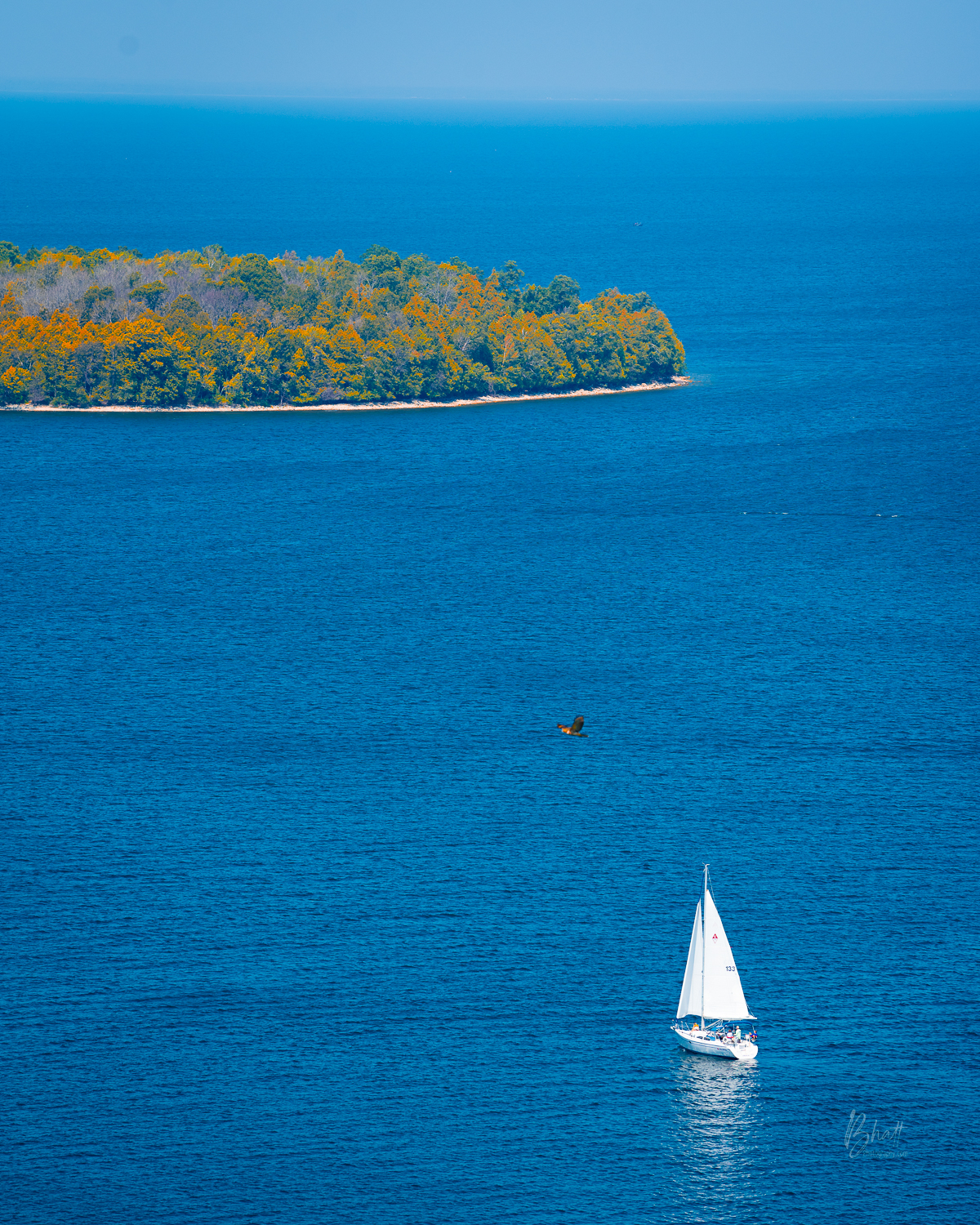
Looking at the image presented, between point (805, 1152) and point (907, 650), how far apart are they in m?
69.2

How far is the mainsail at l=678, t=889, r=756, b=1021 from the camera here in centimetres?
8500

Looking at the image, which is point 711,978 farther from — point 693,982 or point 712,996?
point 693,982

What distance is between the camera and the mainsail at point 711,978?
85.0m

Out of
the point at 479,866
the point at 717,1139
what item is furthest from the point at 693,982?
the point at 479,866

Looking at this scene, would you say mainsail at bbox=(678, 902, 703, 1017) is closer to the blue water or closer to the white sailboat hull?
the white sailboat hull

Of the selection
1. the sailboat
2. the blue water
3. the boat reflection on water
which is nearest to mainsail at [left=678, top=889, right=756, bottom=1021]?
the sailboat

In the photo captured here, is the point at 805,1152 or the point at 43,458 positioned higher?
the point at 43,458

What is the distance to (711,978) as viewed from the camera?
85188 millimetres

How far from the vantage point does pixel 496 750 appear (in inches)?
4742

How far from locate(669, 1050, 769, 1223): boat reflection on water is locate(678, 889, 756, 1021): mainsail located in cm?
241

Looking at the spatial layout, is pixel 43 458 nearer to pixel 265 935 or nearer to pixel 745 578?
pixel 745 578

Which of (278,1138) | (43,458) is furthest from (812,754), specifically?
(43,458)

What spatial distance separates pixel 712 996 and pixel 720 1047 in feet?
8.36

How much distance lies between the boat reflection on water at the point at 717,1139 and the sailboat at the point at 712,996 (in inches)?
30.2
